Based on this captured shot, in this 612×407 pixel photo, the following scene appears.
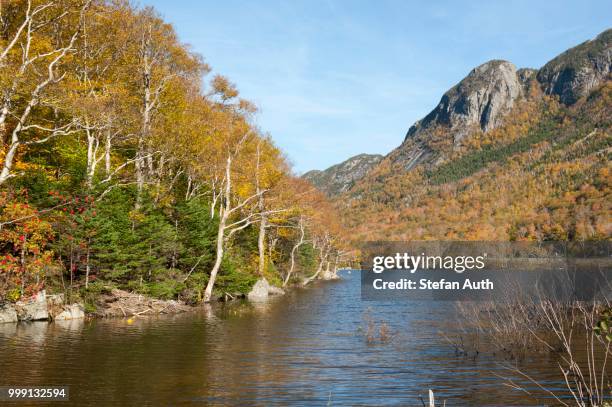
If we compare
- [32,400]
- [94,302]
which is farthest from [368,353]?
[94,302]

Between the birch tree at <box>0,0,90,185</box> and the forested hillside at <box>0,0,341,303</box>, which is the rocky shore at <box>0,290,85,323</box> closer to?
the forested hillside at <box>0,0,341,303</box>

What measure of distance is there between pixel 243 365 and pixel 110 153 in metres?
23.9

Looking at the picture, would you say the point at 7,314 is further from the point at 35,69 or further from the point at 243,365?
the point at 243,365

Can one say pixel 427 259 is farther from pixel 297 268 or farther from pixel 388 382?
pixel 388 382

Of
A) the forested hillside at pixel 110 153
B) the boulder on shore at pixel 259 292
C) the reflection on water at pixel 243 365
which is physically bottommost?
the reflection on water at pixel 243 365

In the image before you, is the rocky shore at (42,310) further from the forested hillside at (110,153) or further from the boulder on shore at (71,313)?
the forested hillside at (110,153)

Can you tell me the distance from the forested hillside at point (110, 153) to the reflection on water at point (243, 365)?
13.3ft

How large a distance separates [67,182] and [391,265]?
118m

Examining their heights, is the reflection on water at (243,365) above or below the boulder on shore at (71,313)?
A: below

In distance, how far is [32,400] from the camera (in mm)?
12742

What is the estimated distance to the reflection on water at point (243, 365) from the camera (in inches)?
545

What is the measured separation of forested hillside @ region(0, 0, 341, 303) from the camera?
76.6 ft

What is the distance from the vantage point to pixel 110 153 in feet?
120

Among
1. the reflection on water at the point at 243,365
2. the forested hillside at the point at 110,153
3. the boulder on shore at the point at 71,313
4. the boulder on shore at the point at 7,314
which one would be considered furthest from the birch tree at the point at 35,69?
the boulder on shore at the point at 71,313
